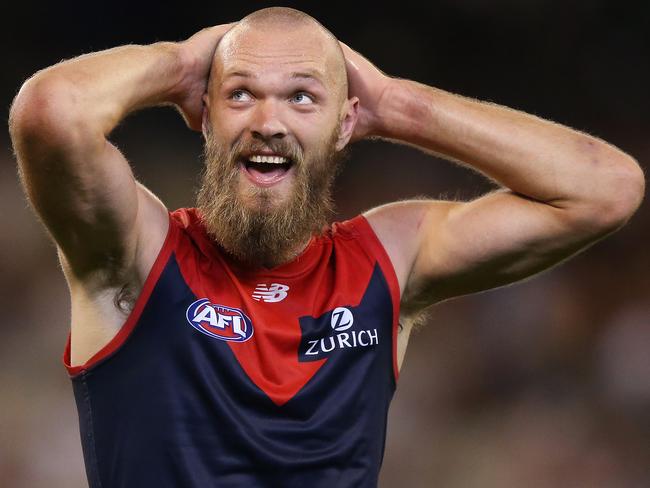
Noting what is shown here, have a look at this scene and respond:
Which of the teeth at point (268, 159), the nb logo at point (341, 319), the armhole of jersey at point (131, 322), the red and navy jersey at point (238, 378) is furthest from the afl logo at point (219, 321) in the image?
the teeth at point (268, 159)

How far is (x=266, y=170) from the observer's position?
2.50 metres

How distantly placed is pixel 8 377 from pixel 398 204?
122 inches

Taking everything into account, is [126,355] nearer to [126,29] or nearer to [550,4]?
[126,29]

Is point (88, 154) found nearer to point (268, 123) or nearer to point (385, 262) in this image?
point (268, 123)

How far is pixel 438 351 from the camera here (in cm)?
564

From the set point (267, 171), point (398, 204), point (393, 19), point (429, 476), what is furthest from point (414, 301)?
point (393, 19)

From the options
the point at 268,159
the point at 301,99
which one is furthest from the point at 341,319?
the point at 301,99

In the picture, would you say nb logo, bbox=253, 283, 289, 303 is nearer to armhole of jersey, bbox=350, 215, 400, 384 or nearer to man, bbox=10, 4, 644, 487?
man, bbox=10, 4, 644, 487

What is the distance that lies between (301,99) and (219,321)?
0.54 metres

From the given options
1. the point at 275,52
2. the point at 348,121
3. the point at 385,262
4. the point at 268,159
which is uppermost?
the point at 275,52

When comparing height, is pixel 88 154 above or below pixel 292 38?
below

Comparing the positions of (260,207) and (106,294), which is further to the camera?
(260,207)

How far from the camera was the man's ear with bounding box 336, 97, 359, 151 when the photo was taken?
2664 mm

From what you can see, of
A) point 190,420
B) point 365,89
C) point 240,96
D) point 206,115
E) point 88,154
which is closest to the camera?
point 88,154
